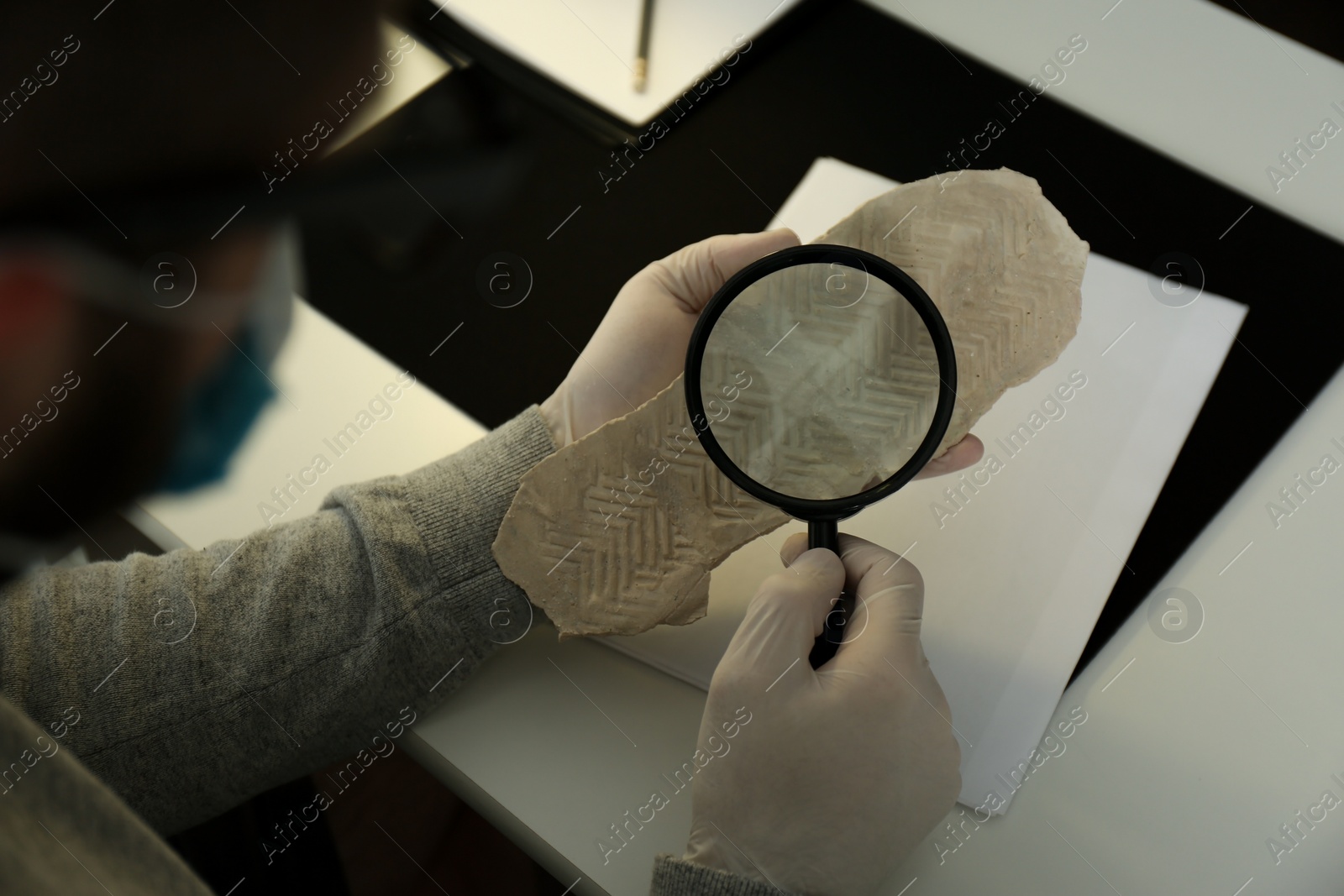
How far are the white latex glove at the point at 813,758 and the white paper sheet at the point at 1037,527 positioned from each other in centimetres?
13

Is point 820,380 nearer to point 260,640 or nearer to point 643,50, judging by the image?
point 260,640

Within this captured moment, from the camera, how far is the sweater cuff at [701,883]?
915 mm

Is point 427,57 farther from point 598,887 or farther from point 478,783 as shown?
point 598,887

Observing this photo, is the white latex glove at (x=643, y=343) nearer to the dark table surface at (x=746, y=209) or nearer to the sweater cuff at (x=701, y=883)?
the dark table surface at (x=746, y=209)

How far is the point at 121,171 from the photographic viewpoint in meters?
2.05

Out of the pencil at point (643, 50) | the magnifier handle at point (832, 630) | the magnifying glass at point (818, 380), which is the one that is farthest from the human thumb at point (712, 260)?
the pencil at point (643, 50)

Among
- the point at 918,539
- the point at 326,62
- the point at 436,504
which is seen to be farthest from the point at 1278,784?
the point at 326,62

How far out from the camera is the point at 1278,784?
3.30 feet

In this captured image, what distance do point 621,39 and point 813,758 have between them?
138 cm

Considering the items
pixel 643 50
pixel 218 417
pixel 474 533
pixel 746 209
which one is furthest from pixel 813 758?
pixel 643 50

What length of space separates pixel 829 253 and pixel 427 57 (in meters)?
1.33

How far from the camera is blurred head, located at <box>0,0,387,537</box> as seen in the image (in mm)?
1738

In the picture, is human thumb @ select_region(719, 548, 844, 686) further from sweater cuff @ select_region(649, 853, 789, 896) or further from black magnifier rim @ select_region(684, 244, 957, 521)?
sweater cuff @ select_region(649, 853, 789, 896)

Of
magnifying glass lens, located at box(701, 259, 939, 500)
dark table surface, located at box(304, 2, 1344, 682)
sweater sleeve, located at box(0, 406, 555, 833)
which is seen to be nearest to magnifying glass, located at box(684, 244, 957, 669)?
magnifying glass lens, located at box(701, 259, 939, 500)
